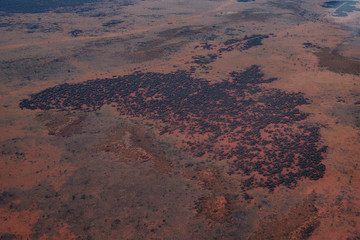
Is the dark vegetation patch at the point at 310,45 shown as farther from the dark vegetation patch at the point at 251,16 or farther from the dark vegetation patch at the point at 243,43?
the dark vegetation patch at the point at 251,16

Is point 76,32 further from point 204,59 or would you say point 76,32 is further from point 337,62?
point 337,62

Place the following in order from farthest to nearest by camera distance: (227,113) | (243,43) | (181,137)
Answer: (243,43) → (227,113) → (181,137)

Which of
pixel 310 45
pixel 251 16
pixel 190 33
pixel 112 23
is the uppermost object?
pixel 112 23

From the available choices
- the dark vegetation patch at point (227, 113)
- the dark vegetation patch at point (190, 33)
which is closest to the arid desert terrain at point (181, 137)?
the dark vegetation patch at point (227, 113)

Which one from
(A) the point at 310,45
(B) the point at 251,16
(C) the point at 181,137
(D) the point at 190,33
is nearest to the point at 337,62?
(A) the point at 310,45

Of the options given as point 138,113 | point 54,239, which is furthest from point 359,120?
point 54,239

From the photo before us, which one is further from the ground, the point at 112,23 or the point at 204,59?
the point at 112,23

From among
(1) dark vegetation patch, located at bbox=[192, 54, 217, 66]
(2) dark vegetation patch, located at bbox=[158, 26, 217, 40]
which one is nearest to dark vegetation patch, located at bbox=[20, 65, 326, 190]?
(1) dark vegetation patch, located at bbox=[192, 54, 217, 66]
